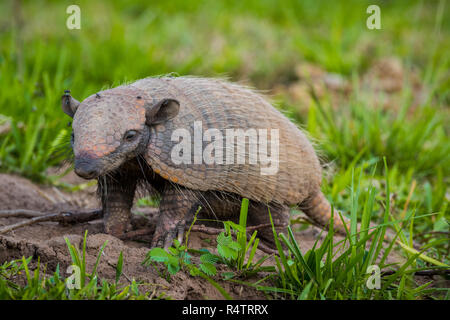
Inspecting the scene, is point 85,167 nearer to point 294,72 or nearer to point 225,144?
point 225,144

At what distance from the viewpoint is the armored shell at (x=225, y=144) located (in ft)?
10.2

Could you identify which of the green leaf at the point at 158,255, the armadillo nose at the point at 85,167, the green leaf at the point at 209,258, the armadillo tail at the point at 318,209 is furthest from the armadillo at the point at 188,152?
the green leaf at the point at 158,255

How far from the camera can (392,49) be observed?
29.6 ft

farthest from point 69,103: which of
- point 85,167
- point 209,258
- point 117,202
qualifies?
point 209,258

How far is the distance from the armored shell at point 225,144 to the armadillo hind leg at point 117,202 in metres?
0.45

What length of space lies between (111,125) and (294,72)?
19.7ft

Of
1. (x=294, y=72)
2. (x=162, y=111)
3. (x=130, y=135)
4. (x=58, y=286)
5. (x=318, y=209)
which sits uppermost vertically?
(x=162, y=111)

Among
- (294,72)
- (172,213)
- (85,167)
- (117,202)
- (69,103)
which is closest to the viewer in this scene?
(85,167)

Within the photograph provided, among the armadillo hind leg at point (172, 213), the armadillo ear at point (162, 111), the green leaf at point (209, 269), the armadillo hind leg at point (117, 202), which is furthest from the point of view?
the armadillo hind leg at point (117, 202)

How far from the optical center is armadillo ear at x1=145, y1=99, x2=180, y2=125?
9.88ft

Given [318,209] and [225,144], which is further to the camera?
[318,209]

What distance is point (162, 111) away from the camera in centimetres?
305

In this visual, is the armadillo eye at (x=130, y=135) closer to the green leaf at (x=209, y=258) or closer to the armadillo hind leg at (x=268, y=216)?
the green leaf at (x=209, y=258)
